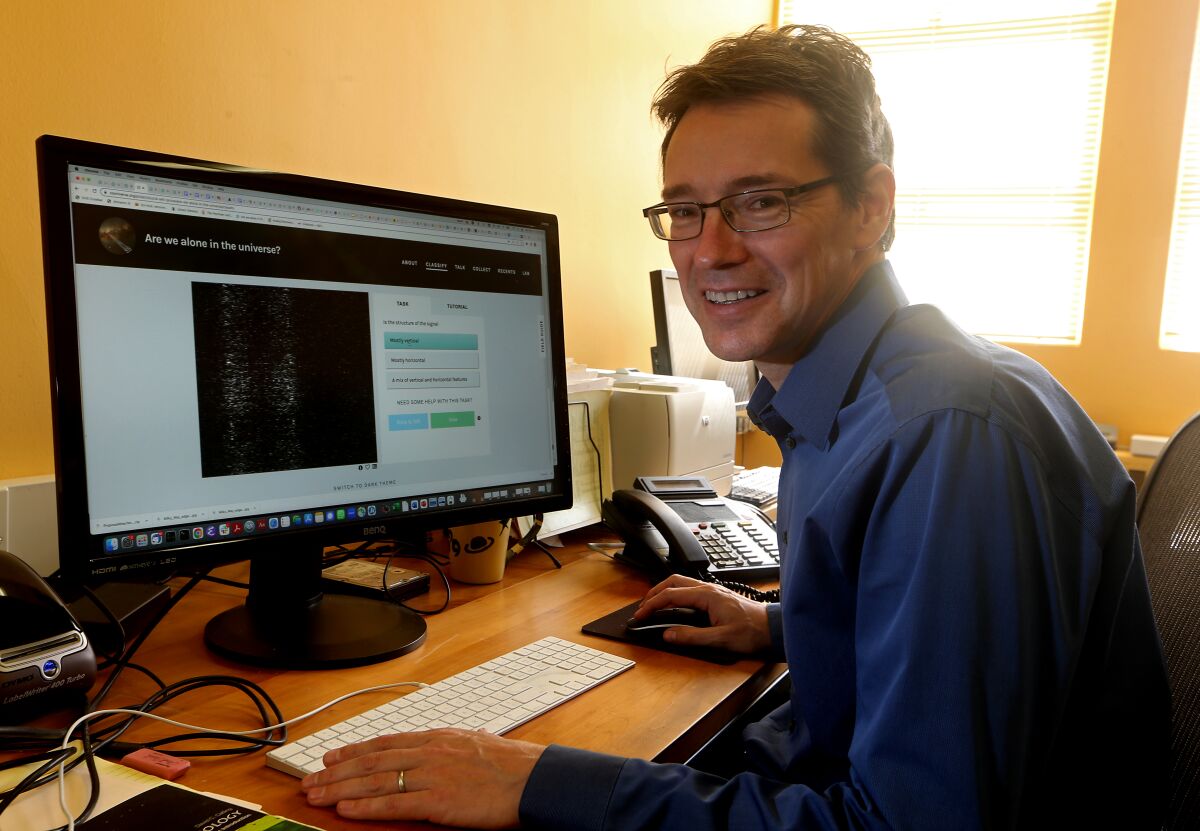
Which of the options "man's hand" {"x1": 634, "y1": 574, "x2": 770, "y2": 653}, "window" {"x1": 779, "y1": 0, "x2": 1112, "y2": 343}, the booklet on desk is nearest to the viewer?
the booklet on desk

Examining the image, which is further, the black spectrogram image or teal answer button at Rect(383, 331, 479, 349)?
teal answer button at Rect(383, 331, 479, 349)

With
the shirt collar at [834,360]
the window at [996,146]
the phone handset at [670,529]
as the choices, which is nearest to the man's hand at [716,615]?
the phone handset at [670,529]

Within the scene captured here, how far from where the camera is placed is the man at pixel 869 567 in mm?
680

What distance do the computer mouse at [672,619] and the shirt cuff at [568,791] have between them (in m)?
0.39

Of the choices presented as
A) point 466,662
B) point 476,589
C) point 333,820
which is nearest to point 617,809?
point 333,820

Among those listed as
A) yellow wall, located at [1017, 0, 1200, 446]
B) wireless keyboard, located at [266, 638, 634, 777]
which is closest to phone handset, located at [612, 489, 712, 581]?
wireless keyboard, located at [266, 638, 634, 777]

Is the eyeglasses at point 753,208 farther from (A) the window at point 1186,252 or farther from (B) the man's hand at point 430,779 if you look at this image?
(A) the window at point 1186,252

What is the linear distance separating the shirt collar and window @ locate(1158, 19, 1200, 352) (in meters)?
2.88

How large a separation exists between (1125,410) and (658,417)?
2504 mm

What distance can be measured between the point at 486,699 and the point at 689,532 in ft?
1.88

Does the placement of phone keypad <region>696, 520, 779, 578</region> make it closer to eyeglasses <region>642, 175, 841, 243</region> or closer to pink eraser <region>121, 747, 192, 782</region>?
eyeglasses <region>642, 175, 841, 243</region>

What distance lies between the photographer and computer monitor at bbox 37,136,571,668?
86 cm

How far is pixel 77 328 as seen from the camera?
0.85 m

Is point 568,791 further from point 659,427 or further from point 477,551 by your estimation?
point 659,427
